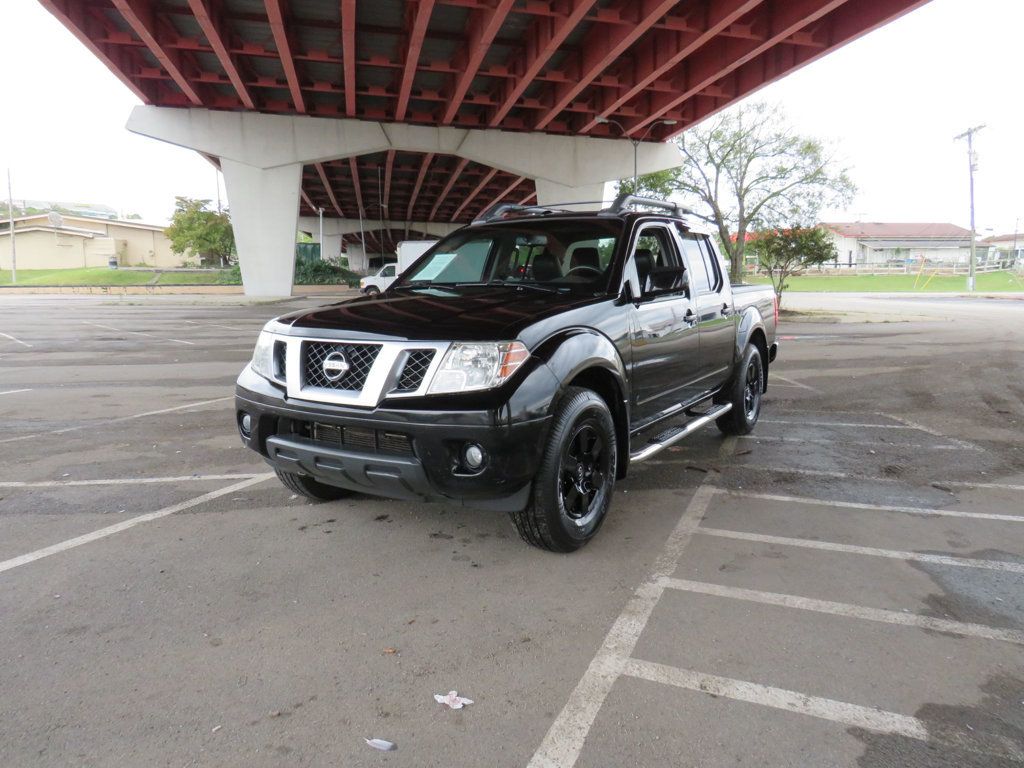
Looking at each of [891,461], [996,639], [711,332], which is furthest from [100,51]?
[996,639]

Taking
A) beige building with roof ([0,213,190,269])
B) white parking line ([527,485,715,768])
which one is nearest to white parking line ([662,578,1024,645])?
white parking line ([527,485,715,768])

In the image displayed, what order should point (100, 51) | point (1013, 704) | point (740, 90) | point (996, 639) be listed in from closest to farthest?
1. point (1013, 704)
2. point (996, 639)
3. point (100, 51)
4. point (740, 90)

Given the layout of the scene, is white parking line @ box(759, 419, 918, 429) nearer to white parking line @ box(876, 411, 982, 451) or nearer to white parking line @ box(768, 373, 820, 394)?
white parking line @ box(876, 411, 982, 451)

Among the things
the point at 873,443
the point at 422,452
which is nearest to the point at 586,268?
the point at 422,452

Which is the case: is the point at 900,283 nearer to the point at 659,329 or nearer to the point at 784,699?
the point at 659,329

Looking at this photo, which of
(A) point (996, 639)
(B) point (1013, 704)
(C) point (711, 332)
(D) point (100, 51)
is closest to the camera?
(B) point (1013, 704)

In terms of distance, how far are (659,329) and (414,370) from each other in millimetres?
2018

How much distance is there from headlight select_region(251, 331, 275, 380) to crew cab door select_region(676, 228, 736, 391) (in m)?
3.13

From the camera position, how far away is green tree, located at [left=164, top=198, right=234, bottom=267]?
54594 mm

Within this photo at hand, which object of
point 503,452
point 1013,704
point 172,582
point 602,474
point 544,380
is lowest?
point 1013,704

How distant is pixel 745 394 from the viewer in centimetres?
650

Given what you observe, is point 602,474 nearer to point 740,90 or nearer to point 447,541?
point 447,541

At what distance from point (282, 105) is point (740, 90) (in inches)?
710

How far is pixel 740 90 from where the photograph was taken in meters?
23.7
